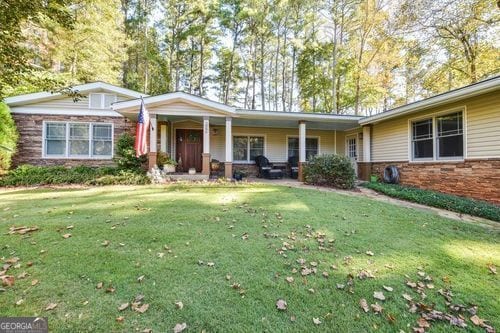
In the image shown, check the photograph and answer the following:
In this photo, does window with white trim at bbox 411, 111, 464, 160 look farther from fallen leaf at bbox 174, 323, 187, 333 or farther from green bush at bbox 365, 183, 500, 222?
fallen leaf at bbox 174, 323, 187, 333

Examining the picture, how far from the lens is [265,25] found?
18.2 meters

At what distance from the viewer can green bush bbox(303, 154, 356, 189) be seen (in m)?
9.33

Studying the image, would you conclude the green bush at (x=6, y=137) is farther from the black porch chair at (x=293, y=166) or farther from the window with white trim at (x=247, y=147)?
the black porch chair at (x=293, y=166)

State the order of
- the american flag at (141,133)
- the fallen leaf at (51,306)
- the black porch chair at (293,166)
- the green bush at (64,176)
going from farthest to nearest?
the black porch chair at (293,166)
the green bush at (64,176)
the american flag at (141,133)
the fallen leaf at (51,306)

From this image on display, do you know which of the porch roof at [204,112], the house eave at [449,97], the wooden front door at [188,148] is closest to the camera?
the house eave at [449,97]

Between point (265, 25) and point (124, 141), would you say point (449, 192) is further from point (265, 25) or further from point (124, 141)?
point (265, 25)

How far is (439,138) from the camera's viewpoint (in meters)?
8.45

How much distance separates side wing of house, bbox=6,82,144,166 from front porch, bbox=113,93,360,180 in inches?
66.4

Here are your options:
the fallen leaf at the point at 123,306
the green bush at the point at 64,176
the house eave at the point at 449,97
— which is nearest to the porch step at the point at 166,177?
the green bush at the point at 64,176

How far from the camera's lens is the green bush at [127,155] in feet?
32.4

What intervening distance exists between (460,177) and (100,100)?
13934mm

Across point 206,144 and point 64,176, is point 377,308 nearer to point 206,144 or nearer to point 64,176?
point 206,144

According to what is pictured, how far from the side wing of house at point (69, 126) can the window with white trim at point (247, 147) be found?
17.1ft

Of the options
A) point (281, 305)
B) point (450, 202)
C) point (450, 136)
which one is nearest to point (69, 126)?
point (281, 305)
